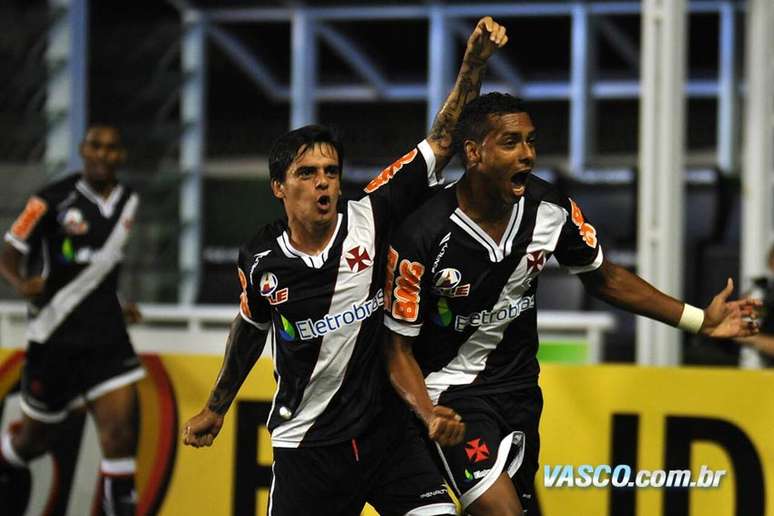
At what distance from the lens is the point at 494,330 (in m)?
4.92

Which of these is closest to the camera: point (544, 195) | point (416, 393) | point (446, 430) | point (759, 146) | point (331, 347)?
point (446, 430)

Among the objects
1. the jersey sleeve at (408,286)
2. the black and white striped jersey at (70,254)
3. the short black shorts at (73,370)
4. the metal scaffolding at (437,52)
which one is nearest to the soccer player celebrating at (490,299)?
the jersey sleeve at (408,286)

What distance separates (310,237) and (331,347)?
0.36 metres

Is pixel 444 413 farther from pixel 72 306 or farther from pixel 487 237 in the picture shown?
pixel 72 306

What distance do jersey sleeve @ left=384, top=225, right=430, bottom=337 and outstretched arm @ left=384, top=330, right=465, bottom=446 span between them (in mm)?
44

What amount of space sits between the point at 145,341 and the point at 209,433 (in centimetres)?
368

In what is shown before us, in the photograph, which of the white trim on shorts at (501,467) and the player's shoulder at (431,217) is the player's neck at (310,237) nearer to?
the player's shoulder at (431,217)

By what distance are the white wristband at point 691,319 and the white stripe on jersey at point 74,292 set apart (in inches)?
137

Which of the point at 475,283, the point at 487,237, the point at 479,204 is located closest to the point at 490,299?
the point at 475,283

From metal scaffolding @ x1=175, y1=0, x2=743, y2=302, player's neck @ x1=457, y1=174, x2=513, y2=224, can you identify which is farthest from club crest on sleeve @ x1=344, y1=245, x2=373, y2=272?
metal scaffolding @ x1=175, y1=0, x2=743, y2=302

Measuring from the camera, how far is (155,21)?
1312 centimetres

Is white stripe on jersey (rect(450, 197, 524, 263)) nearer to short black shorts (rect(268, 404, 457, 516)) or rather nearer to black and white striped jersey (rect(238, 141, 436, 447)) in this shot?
black and white striped jersey (rect(238, 141, 436, 447))

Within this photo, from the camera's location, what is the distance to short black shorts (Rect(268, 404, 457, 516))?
15.7 ft

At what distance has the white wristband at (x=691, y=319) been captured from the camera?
499 cm
